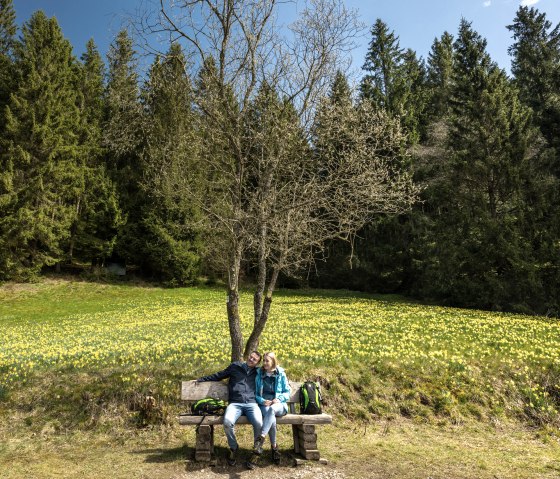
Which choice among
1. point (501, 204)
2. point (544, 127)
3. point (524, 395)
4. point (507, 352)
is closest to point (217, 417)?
point (524, 395)

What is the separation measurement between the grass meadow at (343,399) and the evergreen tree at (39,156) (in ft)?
63.4

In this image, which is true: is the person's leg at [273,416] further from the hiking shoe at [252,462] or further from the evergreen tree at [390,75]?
the evergreen tree at [390,75]

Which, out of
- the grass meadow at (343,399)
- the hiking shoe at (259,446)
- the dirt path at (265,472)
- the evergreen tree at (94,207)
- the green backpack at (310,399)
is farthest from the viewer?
the evergreen tree at (94,207)

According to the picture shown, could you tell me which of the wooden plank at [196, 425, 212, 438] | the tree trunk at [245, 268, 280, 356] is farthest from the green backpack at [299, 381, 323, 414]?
the tree trunk at [245, 268, 280, 356]

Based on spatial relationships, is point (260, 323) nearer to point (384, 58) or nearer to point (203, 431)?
point (203, 431)

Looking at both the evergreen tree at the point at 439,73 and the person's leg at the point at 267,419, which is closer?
the person's leg at the point at 267,419

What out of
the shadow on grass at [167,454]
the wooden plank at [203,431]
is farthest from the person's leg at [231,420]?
the shadow on grass at [167,454]

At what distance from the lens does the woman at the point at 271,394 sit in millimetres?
6195

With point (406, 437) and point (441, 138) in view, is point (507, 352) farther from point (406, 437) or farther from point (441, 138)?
point (441, 138)

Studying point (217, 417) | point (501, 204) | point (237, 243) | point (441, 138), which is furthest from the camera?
point (441, 138)

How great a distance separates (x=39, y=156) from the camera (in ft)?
109

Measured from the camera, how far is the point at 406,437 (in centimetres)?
730

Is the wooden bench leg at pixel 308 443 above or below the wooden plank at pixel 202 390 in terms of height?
below

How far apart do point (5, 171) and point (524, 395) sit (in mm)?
33105
